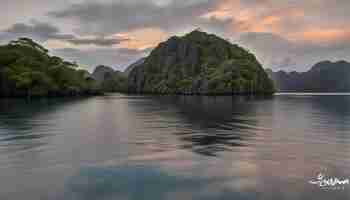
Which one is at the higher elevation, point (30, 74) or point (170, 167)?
point (30, 74)

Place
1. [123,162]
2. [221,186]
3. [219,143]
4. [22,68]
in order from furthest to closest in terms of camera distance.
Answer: [22,68] → [219,143] → [123,162] → [221,186]

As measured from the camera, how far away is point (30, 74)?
159 meters

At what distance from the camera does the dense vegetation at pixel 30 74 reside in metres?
153

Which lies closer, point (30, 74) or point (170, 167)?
point (170, 167)

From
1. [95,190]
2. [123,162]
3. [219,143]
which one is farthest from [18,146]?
[219,143]

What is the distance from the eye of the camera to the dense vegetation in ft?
501

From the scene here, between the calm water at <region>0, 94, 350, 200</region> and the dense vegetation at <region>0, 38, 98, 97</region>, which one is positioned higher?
the dense vegetation at <region>0, 38, 98, 97</region>

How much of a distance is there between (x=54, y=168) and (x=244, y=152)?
13037mm

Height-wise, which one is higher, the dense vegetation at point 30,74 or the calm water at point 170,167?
the dense vegetation at point 30,74

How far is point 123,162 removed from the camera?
61.6 feet

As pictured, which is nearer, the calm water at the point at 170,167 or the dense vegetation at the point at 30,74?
the calm water at the point at 170,167

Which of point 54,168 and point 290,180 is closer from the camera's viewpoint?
point 290,180

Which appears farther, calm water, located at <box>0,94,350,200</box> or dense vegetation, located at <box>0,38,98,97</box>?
dense vegetation, located at <box>0,38,98,97</box>

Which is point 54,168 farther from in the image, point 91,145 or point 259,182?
point 259,182
